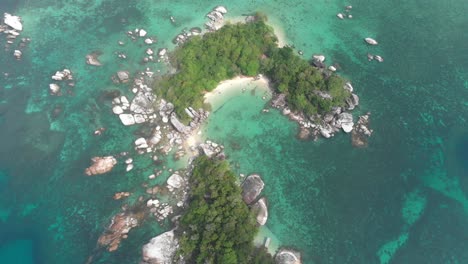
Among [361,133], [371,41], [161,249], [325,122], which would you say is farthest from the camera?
[371,41]

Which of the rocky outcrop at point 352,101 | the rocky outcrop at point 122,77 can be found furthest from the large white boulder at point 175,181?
the rocky outcrop at point 352,101

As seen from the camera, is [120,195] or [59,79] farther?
[59,79]

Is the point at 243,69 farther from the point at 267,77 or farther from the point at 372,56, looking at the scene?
the point at 372,56

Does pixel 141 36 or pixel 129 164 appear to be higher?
pixel 141 36

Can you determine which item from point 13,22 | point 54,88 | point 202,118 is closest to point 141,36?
point 54,88

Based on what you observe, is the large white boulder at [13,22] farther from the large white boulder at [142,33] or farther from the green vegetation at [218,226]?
the green vegetation at [218,226]

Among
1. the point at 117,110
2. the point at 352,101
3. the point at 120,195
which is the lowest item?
the point at 120,195

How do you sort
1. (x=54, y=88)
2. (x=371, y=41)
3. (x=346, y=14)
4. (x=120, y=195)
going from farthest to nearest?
1. (x=346, y=14)
2. (x=371, y=41)
3. (x=54, y=88)
4. (x=120, y=195)

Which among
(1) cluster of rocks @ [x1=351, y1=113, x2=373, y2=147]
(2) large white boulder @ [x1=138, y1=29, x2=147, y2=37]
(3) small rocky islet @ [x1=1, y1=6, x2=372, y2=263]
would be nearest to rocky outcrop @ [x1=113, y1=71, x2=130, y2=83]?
(3) small rocky islet @ [x1=1, y1=6, x2=372, y2=263]
